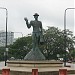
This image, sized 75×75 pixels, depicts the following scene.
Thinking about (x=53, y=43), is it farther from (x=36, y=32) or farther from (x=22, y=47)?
(x=36, y=32)

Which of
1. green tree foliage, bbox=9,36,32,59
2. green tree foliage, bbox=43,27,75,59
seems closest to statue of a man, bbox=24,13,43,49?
green tree foliage, bbox=43,27,75,59

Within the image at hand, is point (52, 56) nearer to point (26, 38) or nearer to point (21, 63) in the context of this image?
point (26, 38)

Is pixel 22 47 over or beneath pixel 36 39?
beneath

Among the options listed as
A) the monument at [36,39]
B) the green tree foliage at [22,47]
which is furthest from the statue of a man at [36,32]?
the green tree foliage at [22,47]

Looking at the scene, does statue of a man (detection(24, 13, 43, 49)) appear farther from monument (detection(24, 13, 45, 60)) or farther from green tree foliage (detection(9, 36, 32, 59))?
green tree foliage (detection(9, 36, 32, 59))

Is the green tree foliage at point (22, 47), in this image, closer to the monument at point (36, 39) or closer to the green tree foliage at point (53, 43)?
the green tree foliage at point (53, 43)

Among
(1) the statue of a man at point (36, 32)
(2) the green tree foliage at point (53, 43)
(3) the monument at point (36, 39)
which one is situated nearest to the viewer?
(3) the monument at point (36, 39)

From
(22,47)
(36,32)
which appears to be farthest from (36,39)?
(22,47)

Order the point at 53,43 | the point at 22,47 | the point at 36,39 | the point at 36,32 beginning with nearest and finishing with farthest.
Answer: the point at 36,39 < the point at 36,32 < the point at 53,43 < the point at 22,47

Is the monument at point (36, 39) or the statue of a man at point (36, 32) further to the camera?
the statue of a man at point (36, 32)

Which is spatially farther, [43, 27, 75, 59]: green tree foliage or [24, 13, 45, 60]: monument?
[43, 27, 75, 59]: green tree foliage

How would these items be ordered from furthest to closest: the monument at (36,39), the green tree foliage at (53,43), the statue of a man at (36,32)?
1. the green tree foliage at (53,43)
2. the statue of a man at (36,32)
3. the monument at (36,39)

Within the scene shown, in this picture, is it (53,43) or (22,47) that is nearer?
(53,43)

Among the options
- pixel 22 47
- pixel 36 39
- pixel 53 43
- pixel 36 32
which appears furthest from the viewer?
pixel 22 47
